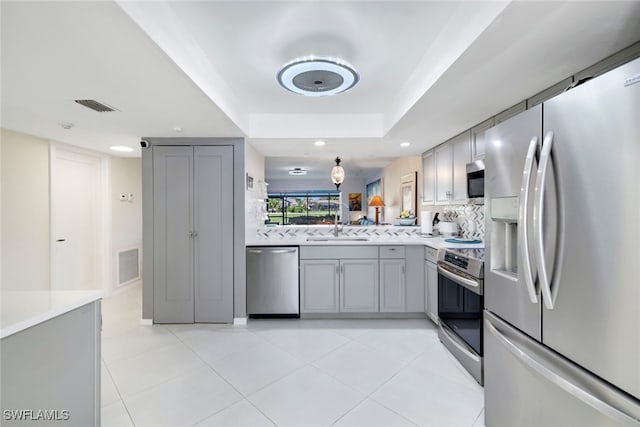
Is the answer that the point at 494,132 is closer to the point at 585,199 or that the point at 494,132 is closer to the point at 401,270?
the point at 585,199

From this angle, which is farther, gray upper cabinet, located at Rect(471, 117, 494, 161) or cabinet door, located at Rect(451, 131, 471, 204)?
cabinet door, located at Rect(451, 131, 471, 204)

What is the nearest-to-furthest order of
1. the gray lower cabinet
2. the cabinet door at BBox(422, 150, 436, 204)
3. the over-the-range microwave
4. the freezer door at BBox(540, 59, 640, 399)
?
the freezer door at BBox(540, 59, 640, 399) < the gray lower cabinet < the over-the-range microwave < the cabinet door at BBox(422, 150, 436, 204)

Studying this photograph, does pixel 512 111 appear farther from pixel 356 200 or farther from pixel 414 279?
pixel 356 200

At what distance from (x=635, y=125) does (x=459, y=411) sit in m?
1.79

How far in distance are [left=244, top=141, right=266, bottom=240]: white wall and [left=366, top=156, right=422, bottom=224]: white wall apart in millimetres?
2517

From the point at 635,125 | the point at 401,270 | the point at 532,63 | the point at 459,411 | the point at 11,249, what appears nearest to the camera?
the point at 635,125

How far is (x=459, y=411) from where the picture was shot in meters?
1.77

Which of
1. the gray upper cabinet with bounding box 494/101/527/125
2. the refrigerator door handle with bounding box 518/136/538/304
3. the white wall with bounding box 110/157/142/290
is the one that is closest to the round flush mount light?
the refrigerator door handle with bounding box 518/136/538/304

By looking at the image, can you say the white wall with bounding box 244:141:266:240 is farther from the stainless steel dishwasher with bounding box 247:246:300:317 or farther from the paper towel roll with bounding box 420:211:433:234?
the paper towel roll with bounding box 420:211:433:234

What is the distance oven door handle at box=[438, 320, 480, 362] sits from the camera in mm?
2049

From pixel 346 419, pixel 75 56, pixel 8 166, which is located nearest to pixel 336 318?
pixel 346 419

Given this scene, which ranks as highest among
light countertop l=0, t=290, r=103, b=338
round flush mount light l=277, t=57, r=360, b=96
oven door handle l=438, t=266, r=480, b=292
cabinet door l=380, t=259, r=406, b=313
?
round flush mount light l=277, t=57, r=360, b=96

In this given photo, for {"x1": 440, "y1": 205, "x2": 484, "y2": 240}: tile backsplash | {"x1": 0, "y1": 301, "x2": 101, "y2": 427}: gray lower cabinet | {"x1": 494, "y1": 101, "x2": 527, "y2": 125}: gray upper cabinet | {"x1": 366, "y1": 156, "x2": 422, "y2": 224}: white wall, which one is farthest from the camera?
{"x1": 366, "y1": 156, "x2": 422, "y2": 224}: white wall

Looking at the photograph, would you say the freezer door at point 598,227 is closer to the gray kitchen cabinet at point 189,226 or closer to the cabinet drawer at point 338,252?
the cabinet drawer at point 338,252
